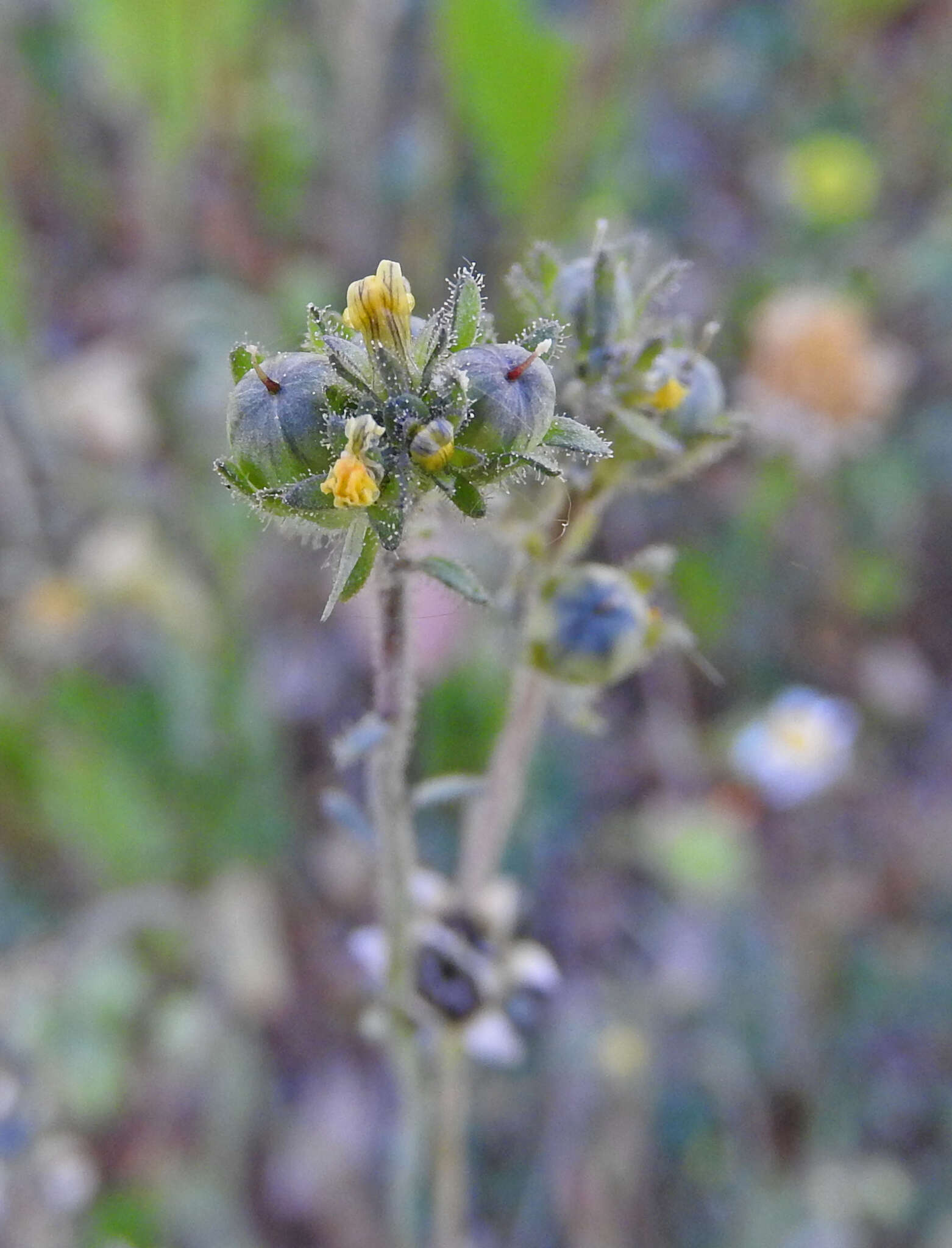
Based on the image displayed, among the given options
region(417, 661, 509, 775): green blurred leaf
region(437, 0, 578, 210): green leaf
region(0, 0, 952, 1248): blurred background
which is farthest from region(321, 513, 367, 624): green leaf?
region(437, 0, 578, 210): green leaf

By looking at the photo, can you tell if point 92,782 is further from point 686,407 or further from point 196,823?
point 686,407

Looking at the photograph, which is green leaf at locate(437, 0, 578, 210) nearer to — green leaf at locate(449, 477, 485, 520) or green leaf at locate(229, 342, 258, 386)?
green leaf at locate(229, 342, 258, 386)

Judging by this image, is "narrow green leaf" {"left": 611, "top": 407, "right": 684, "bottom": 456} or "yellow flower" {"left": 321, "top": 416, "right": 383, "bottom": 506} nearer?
"yellow flower" {"left": 321, "top": 416, "right": 383, "bottom": 506}

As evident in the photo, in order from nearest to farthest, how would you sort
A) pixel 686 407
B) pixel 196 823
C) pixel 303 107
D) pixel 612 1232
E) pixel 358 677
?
1. pixel 686 407
2. pixel 612 1232
3. pixel 196 823
4. pixel 358 677
5. pixel 303 107

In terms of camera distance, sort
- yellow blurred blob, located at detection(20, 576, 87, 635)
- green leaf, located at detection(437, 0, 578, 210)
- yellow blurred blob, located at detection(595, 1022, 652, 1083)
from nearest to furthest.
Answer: yellow blurred blob, located at detection(595, 1022, 652, 1083) < yellow blurred blob, located at detection(20, 576, 87, 635) < green leaf, located at detection(437, 0, 578, 210)

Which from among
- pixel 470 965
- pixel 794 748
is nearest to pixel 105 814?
pixel 470 965

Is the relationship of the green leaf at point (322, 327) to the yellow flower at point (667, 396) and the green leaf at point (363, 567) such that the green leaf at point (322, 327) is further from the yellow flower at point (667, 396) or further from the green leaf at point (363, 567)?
the yellow flower at point (667, 396)

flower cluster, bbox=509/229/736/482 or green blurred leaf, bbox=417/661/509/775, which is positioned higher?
flower cluster, bbox=509/229/736/482

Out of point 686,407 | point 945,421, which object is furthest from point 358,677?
point 686,407
